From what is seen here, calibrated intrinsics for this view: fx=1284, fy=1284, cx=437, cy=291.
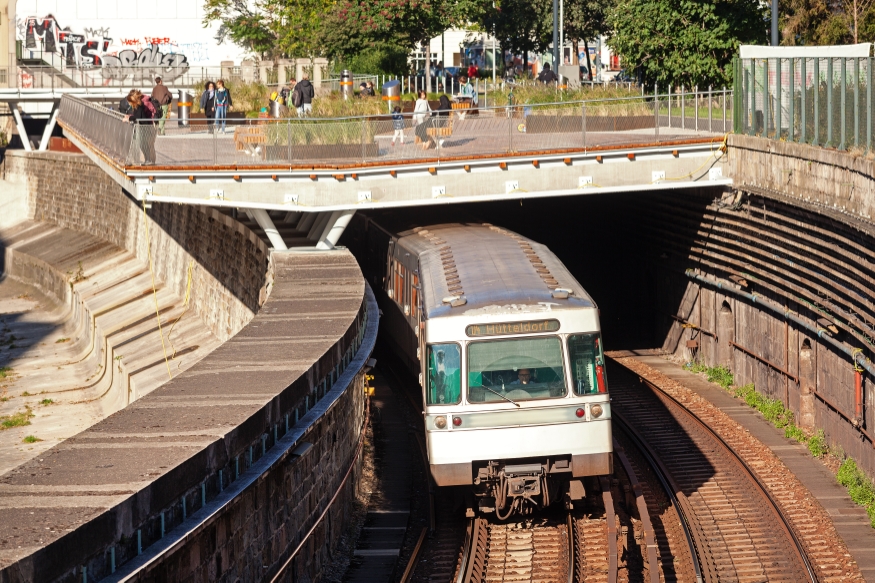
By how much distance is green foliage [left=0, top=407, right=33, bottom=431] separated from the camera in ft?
104

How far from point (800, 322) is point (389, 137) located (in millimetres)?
9470

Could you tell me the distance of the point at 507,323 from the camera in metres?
17.1

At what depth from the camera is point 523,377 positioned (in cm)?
1709

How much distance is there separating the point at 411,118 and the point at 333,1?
96.9 feet

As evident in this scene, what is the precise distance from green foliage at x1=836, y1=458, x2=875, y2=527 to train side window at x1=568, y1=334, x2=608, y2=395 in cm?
530

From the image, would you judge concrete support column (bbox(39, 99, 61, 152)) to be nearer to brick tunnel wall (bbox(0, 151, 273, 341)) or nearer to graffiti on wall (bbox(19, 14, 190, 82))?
brick tunnel wall (bbox(0, 151, 273, 341))

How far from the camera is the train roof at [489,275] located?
17375mm

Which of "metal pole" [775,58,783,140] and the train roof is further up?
"metal pole" [775,58,783,140]

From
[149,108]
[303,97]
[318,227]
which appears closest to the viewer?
[318,227]

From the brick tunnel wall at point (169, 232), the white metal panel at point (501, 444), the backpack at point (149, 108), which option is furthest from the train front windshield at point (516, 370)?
the backpack at point (149, 108)

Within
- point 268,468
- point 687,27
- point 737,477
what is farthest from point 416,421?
point 687,27

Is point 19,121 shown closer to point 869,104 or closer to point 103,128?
point 103,128

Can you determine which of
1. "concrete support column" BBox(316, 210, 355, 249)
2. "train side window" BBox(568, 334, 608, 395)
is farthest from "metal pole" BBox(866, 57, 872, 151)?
"concrete support column" BBox(316, 210, 355, 249)

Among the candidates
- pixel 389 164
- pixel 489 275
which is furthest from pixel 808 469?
pixel 389 164
